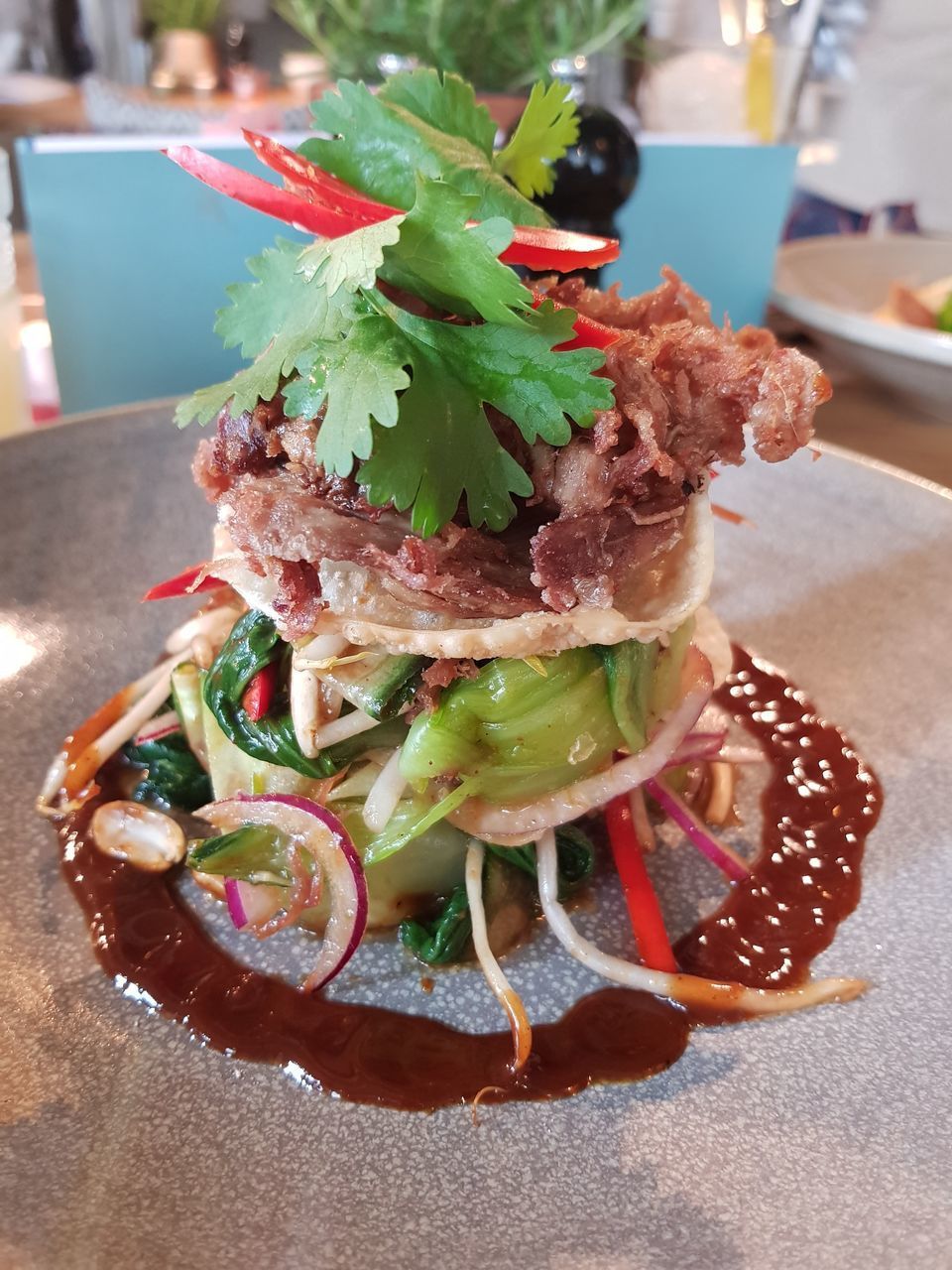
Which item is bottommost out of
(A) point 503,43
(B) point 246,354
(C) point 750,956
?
(C) point 750,956

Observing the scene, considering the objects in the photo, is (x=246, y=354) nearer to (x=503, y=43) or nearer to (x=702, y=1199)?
(x=702, y=1199)

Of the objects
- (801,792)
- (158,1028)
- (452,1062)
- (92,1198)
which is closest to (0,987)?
(158,1028)

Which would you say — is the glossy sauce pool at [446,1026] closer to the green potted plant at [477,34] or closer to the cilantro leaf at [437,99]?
the cilantro leaf at [437,99]

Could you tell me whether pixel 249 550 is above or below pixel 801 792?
above

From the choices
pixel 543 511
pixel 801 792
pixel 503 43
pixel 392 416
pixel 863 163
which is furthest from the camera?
pixel 863 163

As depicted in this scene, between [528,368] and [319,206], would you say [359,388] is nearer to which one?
[528,368]

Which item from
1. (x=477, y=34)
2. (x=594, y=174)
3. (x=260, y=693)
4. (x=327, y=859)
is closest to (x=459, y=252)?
(x=260, y=693)

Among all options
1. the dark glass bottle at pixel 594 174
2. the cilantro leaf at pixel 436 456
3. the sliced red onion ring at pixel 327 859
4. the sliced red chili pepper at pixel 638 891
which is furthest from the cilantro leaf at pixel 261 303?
the dark glass bottle at pixel 594 174
